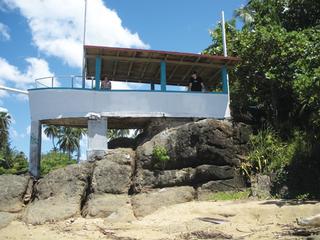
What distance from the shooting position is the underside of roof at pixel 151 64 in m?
16.9

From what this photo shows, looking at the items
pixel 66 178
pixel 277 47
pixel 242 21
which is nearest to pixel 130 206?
pixel 66 178

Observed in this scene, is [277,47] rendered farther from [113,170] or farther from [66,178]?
[66,178]

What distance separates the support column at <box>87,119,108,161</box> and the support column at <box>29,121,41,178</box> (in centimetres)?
213

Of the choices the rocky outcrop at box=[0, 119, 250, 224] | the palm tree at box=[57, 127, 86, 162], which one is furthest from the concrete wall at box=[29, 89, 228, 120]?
the palm tree at box=[57, 127, 86, 162]

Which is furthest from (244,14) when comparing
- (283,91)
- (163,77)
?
(163,77)

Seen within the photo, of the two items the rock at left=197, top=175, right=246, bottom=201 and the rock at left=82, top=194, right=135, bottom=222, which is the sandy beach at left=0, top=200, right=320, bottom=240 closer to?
the rock at left=82, top=194, right=135, bottom=222

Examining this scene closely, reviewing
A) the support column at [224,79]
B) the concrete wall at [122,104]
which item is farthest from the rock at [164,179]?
the support column at [224,79]

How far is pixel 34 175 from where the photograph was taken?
16656 mm

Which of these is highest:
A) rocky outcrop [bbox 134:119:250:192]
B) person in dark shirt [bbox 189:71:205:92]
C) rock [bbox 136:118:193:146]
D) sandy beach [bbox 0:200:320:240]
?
person in dark shirt [bbox 189:71:205:92]

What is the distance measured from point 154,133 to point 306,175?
5906mm

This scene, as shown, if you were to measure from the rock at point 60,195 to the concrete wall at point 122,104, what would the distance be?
93.0 inches

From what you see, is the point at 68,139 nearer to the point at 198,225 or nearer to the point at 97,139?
the point at 97,139

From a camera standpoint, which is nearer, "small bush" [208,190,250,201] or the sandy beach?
the sandy beach

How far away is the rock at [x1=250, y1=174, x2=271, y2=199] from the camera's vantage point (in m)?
13.8
